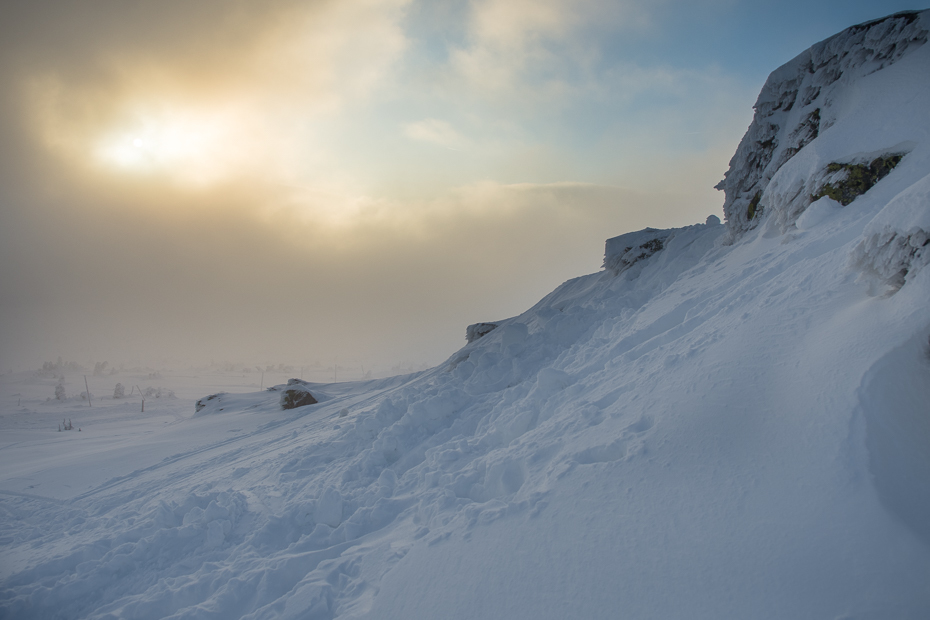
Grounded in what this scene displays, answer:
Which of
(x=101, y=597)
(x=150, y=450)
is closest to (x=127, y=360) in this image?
(x=150, y=450)

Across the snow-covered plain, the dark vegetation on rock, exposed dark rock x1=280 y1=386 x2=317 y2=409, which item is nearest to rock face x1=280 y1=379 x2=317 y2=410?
exposed dark rock x1=280 y1=386 x2=317 y2=409

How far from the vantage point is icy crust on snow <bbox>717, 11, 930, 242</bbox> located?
715 centimetres

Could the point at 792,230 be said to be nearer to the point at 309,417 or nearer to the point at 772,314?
the point at 772,314

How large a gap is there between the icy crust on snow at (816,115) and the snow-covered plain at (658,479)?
53mm

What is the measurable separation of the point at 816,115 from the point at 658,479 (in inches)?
369

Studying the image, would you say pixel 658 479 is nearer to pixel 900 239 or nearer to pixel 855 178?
pixel 900 239

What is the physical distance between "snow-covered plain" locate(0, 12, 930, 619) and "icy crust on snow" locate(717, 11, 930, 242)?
0.05 meters

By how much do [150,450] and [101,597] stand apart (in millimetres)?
9998

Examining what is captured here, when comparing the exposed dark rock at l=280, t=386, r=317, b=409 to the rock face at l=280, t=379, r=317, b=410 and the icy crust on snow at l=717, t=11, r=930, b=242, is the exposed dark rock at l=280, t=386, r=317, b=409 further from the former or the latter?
the icy crust on snow at l=717, t=11, r=930, b=242

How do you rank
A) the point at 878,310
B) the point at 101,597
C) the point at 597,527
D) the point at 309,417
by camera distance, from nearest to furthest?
the point at 597,527 → the point at 878,310 → the point at 101,597 → the point at 309,417

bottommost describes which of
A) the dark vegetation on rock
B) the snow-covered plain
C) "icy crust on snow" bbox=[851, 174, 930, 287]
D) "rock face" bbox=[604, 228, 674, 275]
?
the snow-covered plain

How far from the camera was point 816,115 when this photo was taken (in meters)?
8.79

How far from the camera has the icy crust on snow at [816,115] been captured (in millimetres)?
7148

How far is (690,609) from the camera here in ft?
8.01
